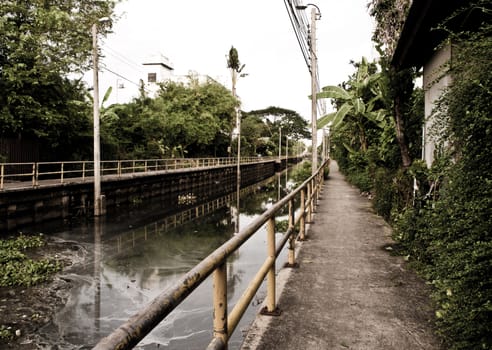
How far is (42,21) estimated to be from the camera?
17.7 metres

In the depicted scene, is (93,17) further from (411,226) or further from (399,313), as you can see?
(399,313)

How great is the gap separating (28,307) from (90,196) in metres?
12.4

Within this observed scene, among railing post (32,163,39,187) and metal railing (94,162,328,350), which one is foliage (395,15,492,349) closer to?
metal railing (94,162,328,350)

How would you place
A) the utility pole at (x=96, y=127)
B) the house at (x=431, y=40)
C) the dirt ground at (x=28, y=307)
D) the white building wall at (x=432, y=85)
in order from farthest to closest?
the utility pole at (x=96, y=127), the dirt ground at (x=28, y=307), the white building wall at (x=432, y=85), the house at (x=431, y=40)

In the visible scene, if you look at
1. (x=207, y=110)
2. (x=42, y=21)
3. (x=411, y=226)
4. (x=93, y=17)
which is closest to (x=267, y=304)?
(x=411, y=226)

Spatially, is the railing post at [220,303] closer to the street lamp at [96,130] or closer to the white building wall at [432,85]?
the white building wall at [432,85]

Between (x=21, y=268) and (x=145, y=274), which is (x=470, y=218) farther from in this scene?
(x=21, y=268)

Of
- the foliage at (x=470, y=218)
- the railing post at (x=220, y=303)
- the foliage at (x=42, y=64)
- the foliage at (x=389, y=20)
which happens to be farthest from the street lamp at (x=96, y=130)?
the railing post at (x=220, y=303)

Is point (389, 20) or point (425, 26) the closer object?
point (425, 26)

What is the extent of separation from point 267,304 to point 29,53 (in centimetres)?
1761

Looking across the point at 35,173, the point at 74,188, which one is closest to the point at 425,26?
the point at 35,173

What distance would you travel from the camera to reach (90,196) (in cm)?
1923

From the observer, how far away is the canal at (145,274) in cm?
632

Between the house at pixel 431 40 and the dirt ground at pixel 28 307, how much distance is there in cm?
640
